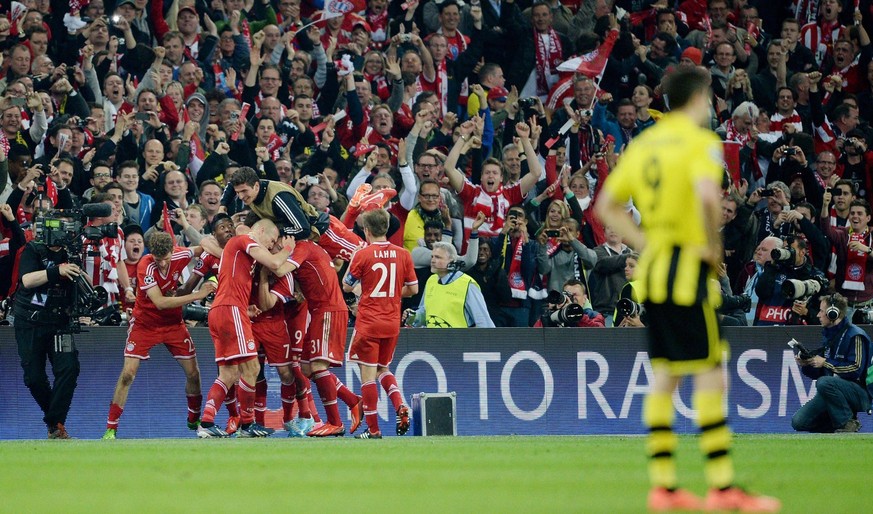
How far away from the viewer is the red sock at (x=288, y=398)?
Answer: 555 inches

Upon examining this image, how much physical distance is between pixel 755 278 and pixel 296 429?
6.07 meters

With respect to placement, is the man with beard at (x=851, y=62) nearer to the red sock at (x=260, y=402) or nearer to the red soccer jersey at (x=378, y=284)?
the red soccer jersey at (x=378, y=284)

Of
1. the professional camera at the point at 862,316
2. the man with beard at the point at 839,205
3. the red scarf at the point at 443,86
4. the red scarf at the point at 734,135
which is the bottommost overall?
the professional camera at the point at 862,316

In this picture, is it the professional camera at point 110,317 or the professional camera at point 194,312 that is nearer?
the professional camera at point 110,317

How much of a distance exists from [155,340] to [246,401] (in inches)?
54.3

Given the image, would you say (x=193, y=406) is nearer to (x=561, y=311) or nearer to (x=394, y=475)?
(x=561, y=311)

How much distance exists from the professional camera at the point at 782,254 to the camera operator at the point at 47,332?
305 inches

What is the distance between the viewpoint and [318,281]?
45.2 feet

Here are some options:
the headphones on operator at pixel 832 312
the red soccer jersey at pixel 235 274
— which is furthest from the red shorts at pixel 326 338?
the headphones on operator at pixel 832 312

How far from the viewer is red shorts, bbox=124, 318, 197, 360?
46.3 feet

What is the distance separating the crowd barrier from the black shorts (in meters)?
8.72

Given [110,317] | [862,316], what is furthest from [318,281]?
[862,316]

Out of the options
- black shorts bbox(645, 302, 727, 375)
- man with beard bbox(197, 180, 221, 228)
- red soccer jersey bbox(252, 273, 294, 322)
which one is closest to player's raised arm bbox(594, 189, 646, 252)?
black shorts bbox(645, 302, 727, 375)

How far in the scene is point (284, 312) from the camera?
45.9 ft
